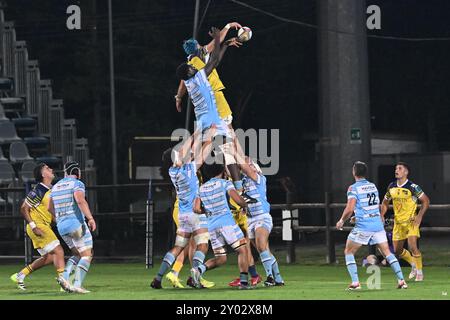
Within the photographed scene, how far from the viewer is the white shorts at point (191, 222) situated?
21.5 metres

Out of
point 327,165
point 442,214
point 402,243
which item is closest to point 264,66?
point 442,214

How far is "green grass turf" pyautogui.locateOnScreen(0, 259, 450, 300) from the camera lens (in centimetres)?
1941

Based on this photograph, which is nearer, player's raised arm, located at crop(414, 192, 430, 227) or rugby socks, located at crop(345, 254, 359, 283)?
rugby socks, located at crop(345, 254, 359, 283)

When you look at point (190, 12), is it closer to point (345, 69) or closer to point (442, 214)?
point (442, 214)

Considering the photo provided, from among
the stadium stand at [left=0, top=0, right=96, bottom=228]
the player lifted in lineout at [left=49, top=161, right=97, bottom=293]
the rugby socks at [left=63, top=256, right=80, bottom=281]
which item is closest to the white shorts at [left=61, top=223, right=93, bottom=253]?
the player lifted in lineout at [left=49, top=161, right=97, bottom=293]

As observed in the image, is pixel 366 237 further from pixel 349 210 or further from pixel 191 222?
pixel 191 222

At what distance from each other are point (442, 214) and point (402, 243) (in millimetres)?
22849

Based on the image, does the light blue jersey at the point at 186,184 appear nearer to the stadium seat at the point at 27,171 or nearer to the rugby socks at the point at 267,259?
the rugby socks at the point at 267,259

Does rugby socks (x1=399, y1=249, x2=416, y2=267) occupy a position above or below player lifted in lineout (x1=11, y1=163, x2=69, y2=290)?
below

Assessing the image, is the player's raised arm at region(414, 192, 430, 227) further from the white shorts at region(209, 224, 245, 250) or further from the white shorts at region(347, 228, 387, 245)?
the white shorts at region(209, 224, 245, 250)

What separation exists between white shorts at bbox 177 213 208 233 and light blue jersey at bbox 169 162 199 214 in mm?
98

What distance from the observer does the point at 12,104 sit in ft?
135

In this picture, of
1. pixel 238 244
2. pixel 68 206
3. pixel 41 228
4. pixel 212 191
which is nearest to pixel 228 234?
pixel 238 244

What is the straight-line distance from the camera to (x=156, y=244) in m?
40.8
